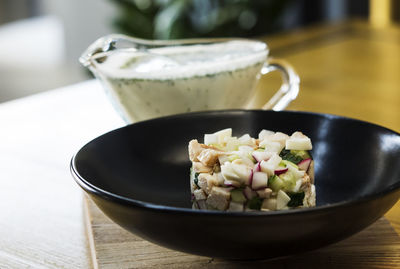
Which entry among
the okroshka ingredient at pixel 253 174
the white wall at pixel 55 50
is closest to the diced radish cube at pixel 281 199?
the okroshka ingredient at pixel 253 174

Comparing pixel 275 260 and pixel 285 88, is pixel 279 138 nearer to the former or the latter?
pixel 275 260

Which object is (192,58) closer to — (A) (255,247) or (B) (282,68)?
(B) (282,68)

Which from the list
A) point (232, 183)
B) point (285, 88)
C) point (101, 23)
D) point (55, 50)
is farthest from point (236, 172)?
point (55, 50)

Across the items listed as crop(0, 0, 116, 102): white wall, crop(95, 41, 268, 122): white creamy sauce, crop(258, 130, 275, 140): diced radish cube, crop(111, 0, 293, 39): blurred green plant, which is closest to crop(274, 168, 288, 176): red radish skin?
crop(258, 130, 275, 140): diced radish cube

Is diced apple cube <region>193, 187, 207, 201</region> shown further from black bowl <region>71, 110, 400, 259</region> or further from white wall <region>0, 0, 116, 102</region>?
white wall <region>0, 0, 116, 102</region>

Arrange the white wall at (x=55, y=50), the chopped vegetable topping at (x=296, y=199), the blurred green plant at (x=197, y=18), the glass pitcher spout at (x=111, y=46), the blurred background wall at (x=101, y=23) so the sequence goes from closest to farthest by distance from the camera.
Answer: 1. the chopped vegetable topping at (x=296, y=199)
2. the glass pitcher spout at (x=111, y=46)
3. the blurred green plant at (x=197, y=18)
4. the blurred background wall at (x=101, y=23)
5. the white wall at (x=55, y=50)

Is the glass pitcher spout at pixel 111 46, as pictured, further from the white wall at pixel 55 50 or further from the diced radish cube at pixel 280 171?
the white wall at pixel 55 50

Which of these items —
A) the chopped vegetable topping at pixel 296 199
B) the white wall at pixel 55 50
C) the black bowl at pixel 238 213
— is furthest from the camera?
the white wall at pixel 55 50
